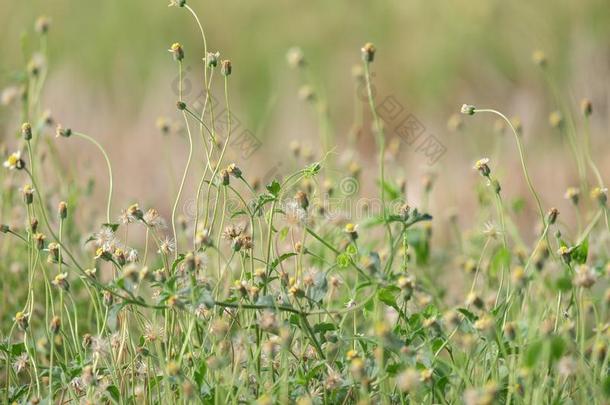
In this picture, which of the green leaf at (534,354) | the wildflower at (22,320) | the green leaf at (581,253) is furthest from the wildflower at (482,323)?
the wildflower at (22,320)

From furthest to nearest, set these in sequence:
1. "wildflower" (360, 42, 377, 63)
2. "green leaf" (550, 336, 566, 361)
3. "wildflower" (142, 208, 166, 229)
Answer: "wildflower" (360, 42, 377, 63)
"wildflower" (142, 208, 166, 229)
"green leaf" (550, 336, 566, 361)

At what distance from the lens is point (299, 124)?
5.23 metres

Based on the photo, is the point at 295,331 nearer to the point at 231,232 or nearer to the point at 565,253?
the point at 231,232

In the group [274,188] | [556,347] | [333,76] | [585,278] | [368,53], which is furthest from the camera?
[333,76]

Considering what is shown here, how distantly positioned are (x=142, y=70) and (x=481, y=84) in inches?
81.1

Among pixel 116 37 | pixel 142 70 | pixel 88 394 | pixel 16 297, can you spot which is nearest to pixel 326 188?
pixel 16 297

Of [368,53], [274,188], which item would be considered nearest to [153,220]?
[274,188]

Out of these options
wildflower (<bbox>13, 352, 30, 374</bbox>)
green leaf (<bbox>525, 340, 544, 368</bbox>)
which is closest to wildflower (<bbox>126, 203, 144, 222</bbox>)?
wildflower (<bbox>13, 352, 30, 374</bbox>)

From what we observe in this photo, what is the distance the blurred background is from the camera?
15.2ft

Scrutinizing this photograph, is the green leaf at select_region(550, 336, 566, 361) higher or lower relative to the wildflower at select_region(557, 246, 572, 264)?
lower

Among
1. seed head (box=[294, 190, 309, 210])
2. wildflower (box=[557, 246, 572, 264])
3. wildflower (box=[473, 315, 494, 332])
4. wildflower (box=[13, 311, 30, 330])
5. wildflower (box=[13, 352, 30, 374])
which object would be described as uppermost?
seed head (box=[294, 190, 309, 210])

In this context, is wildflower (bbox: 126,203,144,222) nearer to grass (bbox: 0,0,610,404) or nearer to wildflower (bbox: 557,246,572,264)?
grass (bbox: 0,0,610,404)

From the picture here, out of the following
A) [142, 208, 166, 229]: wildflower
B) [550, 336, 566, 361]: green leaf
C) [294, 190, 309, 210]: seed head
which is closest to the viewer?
[550, 336, 566, 361]: green leaf

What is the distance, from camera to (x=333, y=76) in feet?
19.9
